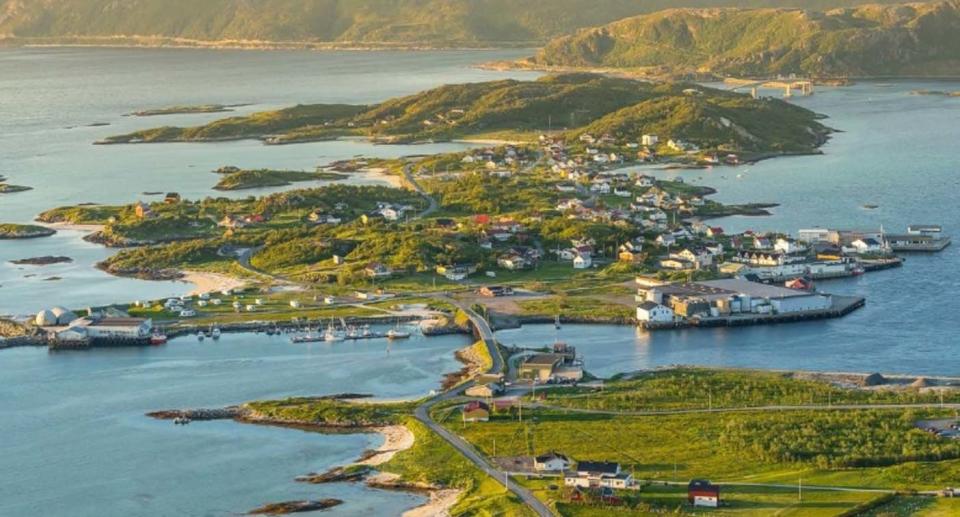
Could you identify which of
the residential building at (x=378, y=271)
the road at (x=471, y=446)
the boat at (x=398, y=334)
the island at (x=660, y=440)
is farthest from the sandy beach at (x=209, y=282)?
the island at (x=660, y=440)

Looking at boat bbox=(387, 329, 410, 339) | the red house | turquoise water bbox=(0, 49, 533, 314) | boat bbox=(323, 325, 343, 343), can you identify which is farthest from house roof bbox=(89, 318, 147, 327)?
the red house

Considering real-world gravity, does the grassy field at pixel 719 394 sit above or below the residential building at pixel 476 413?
below

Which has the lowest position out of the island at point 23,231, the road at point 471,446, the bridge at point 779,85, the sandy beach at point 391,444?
the sandy beach at point 391,444

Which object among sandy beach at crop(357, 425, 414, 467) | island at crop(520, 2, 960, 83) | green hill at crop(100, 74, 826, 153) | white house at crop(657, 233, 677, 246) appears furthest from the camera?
island at crop(520, 2, 960, 83)

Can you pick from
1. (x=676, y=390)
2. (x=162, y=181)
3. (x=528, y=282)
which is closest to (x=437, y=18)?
(x=162, y=181)

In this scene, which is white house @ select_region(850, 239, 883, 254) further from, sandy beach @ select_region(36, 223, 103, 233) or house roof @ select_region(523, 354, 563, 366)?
sandy beach @ select_region(36, 223, 103, 233)

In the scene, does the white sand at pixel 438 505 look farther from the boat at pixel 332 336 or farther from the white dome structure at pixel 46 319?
the white dome structure at pixel 46 319

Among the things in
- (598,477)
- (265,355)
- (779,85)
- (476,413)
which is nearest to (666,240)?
(265,355)
